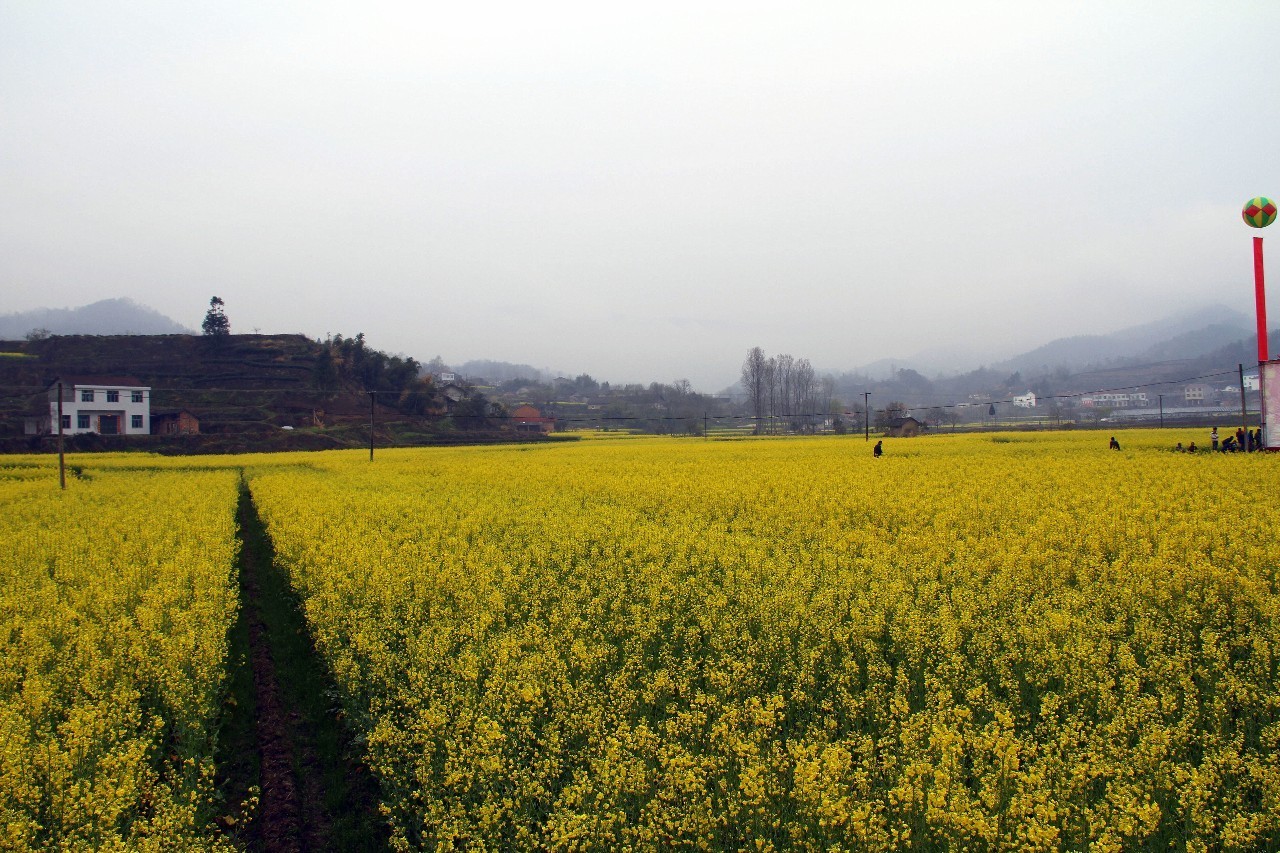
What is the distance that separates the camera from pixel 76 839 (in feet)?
16.3

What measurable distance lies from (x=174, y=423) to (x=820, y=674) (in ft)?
225

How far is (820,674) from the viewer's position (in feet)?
25.2

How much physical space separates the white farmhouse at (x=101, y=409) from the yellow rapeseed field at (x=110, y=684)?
2019 inches

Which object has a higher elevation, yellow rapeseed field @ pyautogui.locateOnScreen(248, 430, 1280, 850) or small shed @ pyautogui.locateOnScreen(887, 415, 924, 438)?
small shed @ pyautogui.locateOnScreen(887, 415, 924, 438)

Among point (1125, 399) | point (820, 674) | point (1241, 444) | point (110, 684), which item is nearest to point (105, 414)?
point (110, 684)

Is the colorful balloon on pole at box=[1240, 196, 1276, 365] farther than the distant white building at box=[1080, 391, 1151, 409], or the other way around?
the distant white building at box=[1080, 391, 1151, 409]

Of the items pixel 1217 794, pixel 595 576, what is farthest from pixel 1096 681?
pixel 595 576

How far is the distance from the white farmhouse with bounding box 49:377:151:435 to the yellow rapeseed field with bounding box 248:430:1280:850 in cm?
5616

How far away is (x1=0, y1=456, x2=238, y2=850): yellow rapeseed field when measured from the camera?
17.5ft

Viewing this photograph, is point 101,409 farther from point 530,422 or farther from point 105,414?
→ point 530,422

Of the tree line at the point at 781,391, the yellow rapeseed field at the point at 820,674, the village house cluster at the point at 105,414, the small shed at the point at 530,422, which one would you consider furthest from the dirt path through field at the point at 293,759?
the tree line at the point at 781,391

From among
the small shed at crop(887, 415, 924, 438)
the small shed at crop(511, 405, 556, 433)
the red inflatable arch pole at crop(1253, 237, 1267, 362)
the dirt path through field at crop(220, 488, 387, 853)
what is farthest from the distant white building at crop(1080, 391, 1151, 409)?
the dirt path through field at crop(220, 488, 387, 853)

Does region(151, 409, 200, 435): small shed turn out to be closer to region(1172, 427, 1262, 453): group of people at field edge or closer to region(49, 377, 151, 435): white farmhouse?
region(49, 377, 151, 435): white farmhouse

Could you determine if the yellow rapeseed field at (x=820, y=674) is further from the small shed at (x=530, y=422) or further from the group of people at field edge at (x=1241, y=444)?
the small shed at (x=530, y=422)
